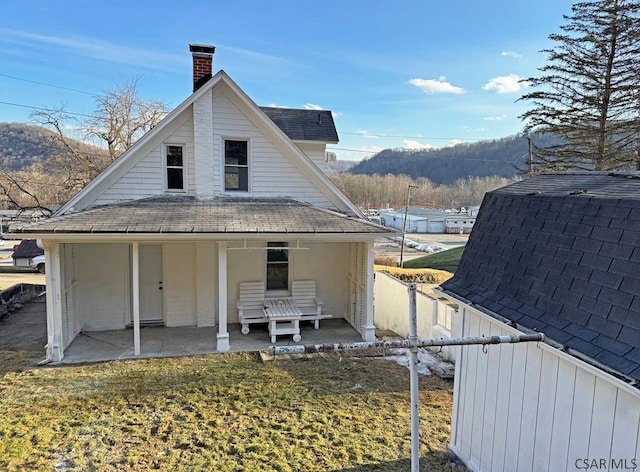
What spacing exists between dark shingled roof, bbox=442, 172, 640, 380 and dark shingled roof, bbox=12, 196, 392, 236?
4008 mm

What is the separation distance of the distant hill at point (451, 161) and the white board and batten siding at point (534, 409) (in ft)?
251

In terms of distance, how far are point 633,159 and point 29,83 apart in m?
34.7

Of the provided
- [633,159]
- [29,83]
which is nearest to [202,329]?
[633,159]

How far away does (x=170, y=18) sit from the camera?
1461 centimetres

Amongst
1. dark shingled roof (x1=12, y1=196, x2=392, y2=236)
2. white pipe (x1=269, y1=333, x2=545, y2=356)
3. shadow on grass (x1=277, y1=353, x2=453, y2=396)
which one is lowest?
shadow on grass (x1=277, y1=353, x2=453, y2=396)

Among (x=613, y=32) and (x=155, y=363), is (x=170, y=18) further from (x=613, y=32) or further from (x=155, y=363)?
(x=613, y=32)

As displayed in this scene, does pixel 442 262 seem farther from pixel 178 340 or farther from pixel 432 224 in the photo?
pixel 432 224

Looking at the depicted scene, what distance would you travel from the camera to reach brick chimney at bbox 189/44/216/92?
439 inches

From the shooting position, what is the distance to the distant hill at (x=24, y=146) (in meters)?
24.9

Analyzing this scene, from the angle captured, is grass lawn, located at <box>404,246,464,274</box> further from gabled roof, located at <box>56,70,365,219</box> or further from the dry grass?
gabled roof, located at <box>56,70,365,219</box>

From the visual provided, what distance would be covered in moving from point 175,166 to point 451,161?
100374 mm

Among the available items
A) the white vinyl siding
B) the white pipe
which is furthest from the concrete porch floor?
the white pipe

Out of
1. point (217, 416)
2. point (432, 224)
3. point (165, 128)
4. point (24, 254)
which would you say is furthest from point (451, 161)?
point (217, 416)

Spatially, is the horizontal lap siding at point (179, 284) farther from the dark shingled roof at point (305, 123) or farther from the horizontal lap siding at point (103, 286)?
the dark shingled roof at point (305, 123)
